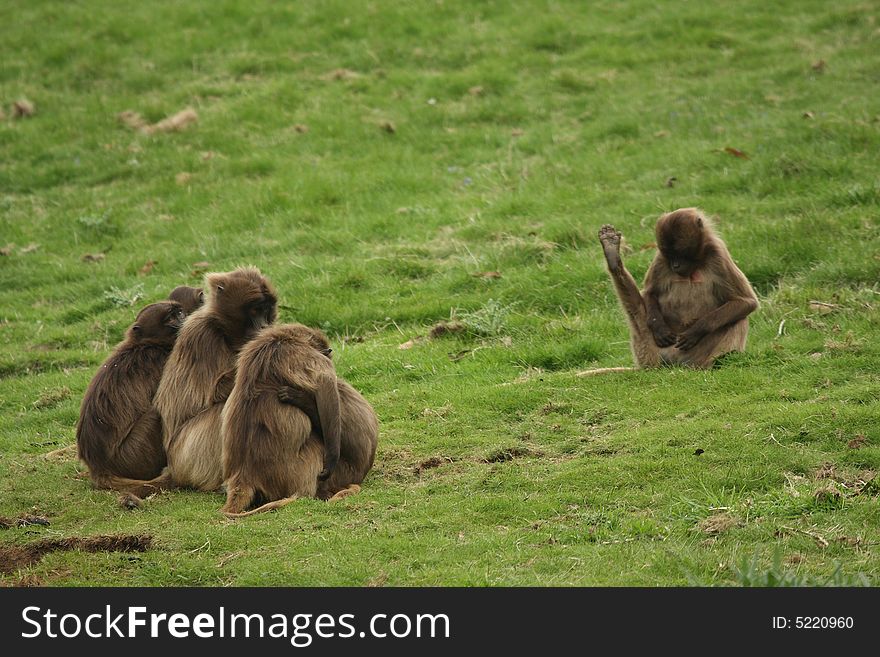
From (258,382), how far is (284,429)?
0.39 meters

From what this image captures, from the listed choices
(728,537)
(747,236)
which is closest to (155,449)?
(728,537)

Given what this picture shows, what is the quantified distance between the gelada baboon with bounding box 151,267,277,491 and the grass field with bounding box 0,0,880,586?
1.02 feet

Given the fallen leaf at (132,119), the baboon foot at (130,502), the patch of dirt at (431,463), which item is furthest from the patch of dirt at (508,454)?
the fallen leaf at (132,119)

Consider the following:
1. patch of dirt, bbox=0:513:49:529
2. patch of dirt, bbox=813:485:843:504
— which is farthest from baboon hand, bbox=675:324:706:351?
patch of dirt, bbox=0:513:49:529

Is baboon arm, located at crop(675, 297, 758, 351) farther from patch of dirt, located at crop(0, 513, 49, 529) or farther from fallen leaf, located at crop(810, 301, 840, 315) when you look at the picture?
patch of dirt, located at crop(0, 513, 49, 529)

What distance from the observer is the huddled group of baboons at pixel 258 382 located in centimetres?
822

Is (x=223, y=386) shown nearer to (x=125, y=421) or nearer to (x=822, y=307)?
(x=125, y=421)

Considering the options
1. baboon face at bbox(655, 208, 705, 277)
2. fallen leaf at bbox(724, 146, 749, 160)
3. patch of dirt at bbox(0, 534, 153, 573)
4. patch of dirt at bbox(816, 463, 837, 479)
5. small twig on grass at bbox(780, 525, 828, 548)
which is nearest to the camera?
small twig on grass at bbox(780, 525, 828, 548)

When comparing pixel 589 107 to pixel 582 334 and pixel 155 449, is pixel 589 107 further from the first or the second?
pixel 155 449

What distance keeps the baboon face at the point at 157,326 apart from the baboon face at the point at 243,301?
0.53 metres

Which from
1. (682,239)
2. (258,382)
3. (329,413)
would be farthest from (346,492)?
(682,239)

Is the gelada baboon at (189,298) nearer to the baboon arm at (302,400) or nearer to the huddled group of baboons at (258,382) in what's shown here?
the huddled group of baboons at (258,382)

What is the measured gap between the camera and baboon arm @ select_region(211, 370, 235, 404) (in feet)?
29.3

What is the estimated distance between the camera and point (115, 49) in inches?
836
